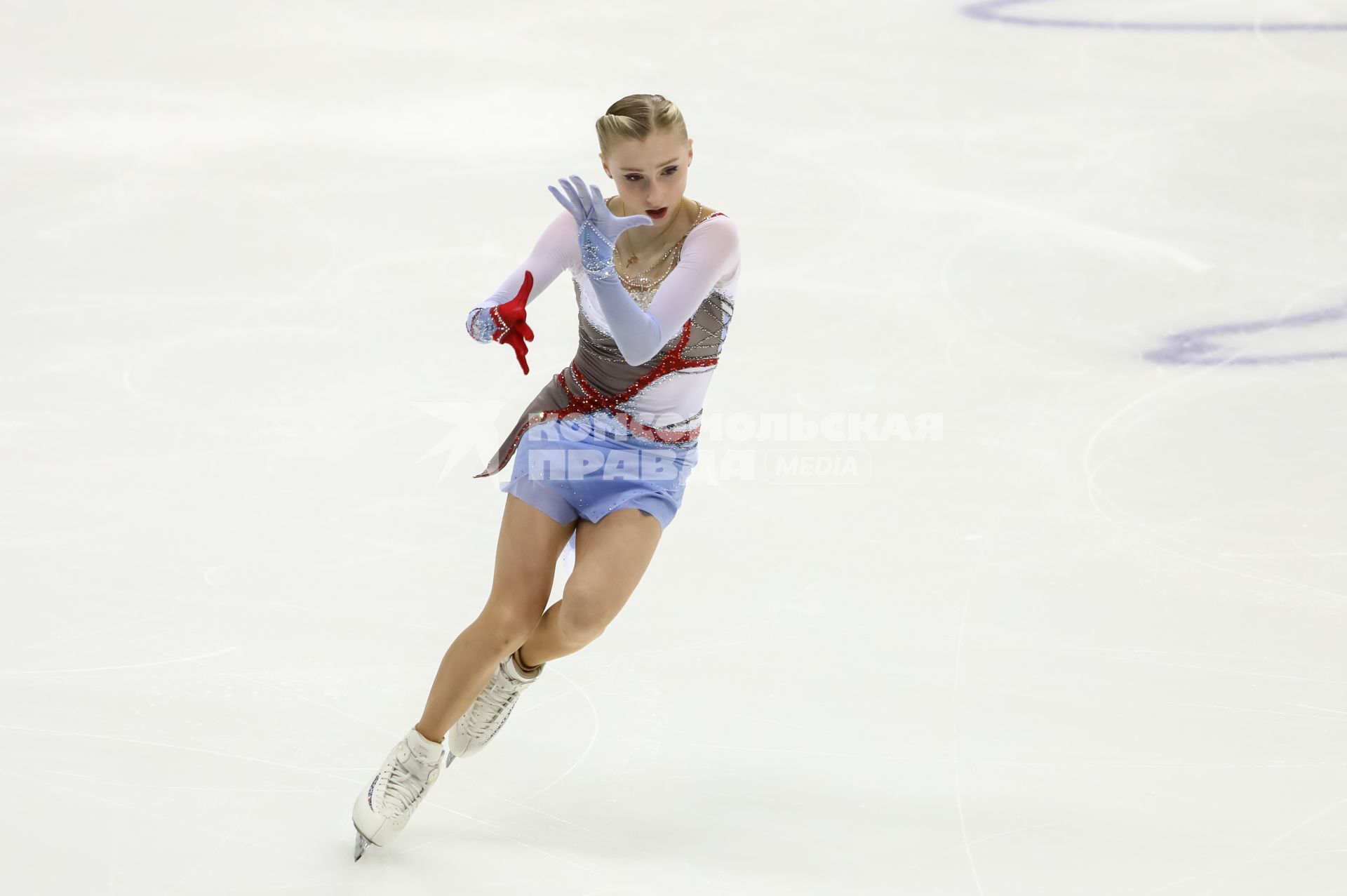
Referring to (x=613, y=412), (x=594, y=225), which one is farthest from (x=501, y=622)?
(x=594, y=225)

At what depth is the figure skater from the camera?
8.93ft

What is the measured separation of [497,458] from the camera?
10.3ft

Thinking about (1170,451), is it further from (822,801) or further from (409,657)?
(409,657)

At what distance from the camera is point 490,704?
3008 millimetres

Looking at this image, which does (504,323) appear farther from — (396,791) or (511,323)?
(396,791)

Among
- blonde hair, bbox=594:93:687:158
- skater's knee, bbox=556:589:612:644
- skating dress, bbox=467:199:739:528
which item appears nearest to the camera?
blonde hair, bbox=594:93:687:158

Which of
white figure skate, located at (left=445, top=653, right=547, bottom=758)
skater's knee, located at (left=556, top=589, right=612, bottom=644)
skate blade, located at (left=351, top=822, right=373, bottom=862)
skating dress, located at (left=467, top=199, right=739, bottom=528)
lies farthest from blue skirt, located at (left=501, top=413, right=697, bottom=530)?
skate blade, located at (left=351, top=822, right=373, bottom=862)

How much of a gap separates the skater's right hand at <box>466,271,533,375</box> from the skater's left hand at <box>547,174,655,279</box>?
26 cm

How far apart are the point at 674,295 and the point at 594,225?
0.91ft

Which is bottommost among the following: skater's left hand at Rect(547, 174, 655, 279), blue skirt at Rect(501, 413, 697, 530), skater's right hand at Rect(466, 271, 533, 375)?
blue skirt at Rect(501, 413, 697, 530)

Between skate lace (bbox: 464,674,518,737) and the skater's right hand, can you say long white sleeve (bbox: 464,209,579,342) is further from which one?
skate lace (bbox: 464,674,518,737)

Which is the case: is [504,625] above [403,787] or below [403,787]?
above

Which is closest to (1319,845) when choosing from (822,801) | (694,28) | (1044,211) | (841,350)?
(822,801)

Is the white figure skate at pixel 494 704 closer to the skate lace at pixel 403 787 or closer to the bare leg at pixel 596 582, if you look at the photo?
the bare leg at pixel 596 582
